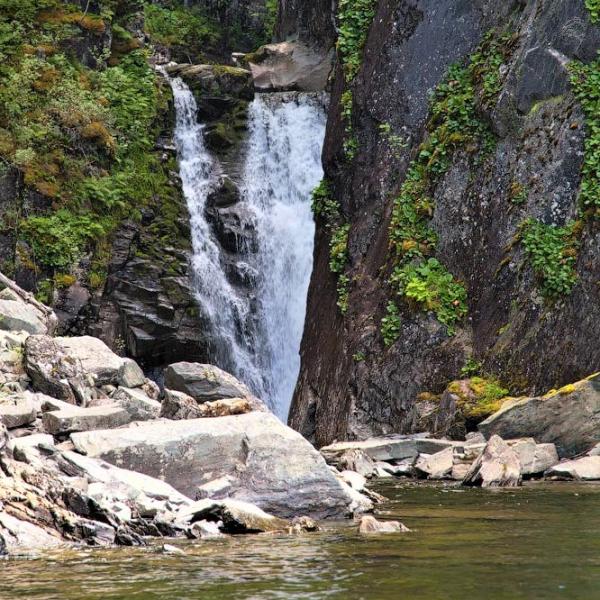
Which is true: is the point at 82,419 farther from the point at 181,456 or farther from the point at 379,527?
the point at 379,527

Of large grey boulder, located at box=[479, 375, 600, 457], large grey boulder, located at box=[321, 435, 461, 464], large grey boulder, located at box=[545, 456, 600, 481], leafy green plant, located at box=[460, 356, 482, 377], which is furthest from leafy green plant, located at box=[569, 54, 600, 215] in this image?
large grey boulder, located at box=[545, 456, 600, 481]

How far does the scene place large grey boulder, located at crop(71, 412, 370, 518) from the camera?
10.2 m

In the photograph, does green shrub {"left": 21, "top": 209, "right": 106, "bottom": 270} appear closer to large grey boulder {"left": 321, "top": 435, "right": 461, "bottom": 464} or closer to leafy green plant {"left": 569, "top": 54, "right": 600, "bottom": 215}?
large grey boulder {"left": 321, "top": 435, "right": 461, "bottom": 464}

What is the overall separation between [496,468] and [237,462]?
188 inches

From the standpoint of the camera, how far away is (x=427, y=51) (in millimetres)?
23688

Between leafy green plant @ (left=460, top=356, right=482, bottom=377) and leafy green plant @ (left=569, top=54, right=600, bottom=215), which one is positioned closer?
leafy green plant @ (left=569, top=54, right=600, bottom=215)

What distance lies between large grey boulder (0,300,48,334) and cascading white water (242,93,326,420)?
1016 centimetres

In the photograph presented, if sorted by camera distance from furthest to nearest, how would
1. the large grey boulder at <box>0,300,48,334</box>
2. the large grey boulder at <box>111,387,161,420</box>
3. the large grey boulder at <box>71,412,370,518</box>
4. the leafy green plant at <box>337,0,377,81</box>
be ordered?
1. the leafy green plant at <box>337,0,377,81</box>
2. the large grey boulder at <box>0,300,48,334</box>
3. the large grey boulder at <box>111,387,161,420</box>
4. the large grey boulder at <box>71,412,370,518</box>

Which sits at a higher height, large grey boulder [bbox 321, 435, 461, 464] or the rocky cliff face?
the rocky cliff face

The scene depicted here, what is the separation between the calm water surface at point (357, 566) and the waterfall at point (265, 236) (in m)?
17.6

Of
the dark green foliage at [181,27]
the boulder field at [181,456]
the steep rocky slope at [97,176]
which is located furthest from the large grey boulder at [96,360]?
the dark green foliage at [181,27]

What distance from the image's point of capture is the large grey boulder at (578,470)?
1395 cm

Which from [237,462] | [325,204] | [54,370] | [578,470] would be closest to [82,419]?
[237,462]

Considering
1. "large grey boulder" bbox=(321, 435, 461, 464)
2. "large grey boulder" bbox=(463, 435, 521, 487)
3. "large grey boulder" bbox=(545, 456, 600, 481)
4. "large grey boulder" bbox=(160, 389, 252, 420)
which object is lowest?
"large grey boulder" bbox=(321, 435, 461, 464)
